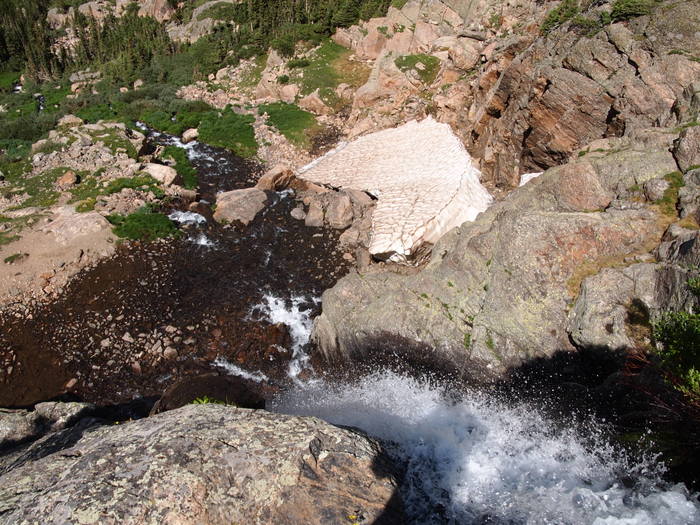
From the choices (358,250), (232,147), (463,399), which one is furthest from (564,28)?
(232,147)

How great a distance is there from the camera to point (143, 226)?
2192 cm

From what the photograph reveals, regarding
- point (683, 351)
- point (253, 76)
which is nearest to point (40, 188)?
point (253, 76)

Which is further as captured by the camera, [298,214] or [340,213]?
[298,214]

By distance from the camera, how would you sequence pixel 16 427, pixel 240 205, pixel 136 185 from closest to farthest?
pixel 16 427
pixel 240 205
pixel 136 185

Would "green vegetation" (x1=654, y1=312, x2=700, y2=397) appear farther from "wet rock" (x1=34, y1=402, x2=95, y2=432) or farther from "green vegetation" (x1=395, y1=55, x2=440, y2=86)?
"green vegetation" (x1=395, y1=55, x2=440, y2=86)

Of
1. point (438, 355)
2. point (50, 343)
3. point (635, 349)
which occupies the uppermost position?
point (635, 349)

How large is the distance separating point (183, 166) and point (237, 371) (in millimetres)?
18078

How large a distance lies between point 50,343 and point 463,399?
51.9 feet

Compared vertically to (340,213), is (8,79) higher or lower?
higher

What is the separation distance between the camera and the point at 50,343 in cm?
1650

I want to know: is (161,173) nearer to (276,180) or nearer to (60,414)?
(276,180)

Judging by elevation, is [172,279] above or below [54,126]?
below

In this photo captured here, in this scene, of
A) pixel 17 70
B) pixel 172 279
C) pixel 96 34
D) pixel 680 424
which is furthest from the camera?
pixel 96 34

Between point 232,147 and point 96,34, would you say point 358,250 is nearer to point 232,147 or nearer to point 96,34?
point 232,147
